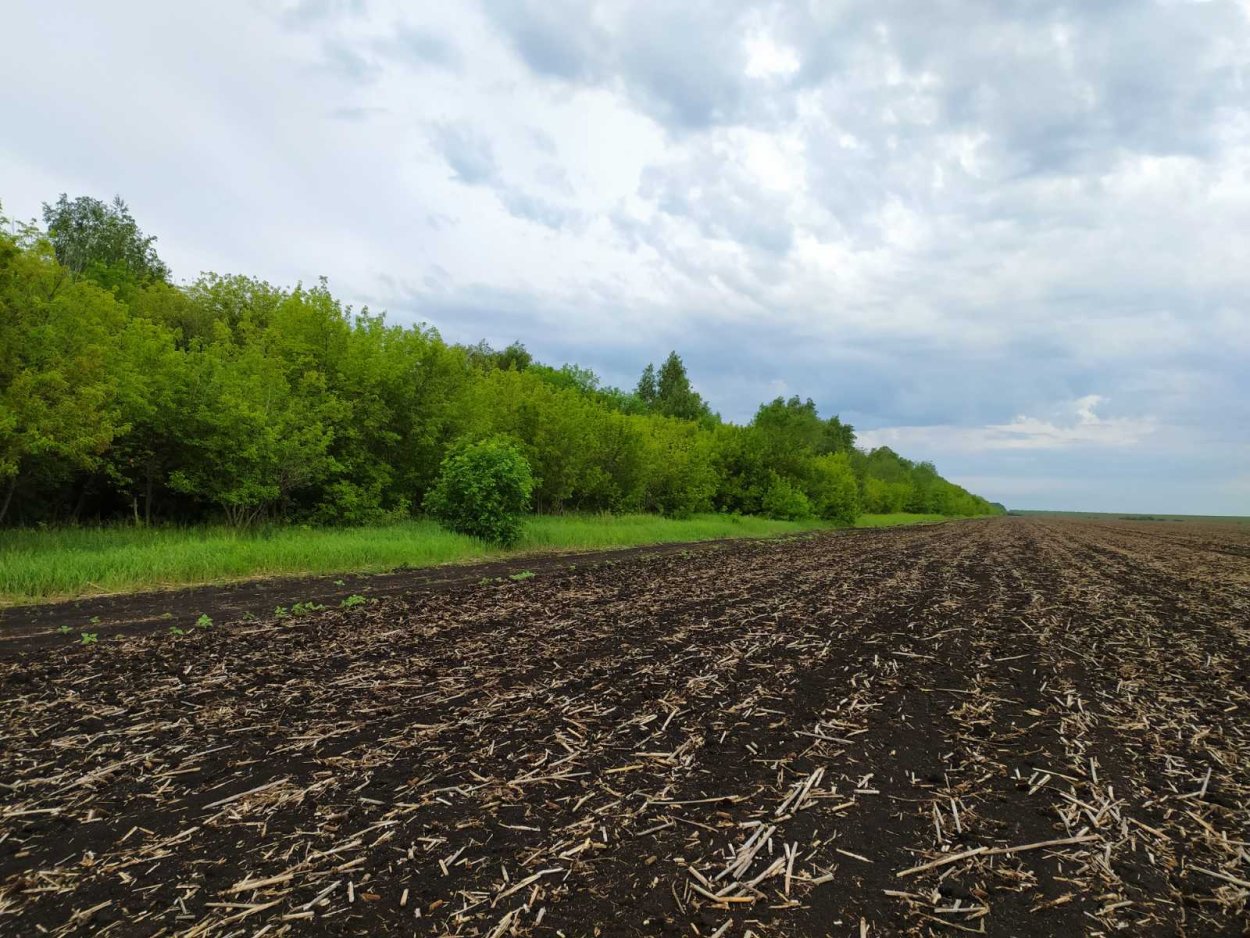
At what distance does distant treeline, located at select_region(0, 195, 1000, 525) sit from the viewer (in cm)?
1360

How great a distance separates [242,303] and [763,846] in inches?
1561

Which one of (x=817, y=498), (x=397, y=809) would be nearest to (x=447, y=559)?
(x=397, y=809)

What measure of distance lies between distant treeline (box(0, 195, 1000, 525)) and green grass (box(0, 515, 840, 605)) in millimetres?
1700

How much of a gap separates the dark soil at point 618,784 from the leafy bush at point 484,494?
1193 centimetres

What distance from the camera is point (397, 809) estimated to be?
368 centimetres

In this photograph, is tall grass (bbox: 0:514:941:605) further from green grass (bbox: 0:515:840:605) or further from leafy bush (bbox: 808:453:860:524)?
leafy bush (bbox: 808:453:860:524)

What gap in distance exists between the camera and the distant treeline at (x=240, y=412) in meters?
13.6

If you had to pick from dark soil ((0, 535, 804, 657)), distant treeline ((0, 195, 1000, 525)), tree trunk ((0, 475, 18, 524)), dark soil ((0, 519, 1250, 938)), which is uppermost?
distant treeline ((0, 195, 1000, 525))

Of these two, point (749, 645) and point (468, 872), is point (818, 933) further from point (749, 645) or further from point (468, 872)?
point (749, 645)

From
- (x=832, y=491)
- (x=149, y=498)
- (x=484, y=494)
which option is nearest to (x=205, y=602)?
(x=149, y=498)

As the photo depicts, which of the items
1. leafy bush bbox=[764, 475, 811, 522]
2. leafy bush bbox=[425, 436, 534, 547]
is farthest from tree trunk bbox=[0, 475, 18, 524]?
leafy bush bbox=[764, 475, 811, 522]

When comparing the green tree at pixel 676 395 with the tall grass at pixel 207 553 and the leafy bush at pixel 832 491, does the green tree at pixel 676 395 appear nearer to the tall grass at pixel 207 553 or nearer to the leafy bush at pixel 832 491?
the leafy bush at pixel 832 491

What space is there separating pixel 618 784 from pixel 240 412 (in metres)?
17.0

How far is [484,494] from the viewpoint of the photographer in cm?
2031
